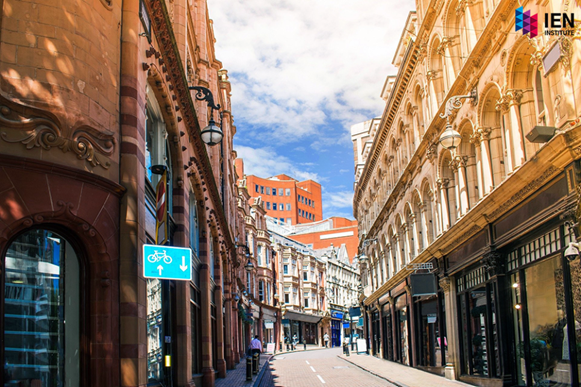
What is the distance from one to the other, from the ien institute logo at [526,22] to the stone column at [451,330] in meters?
10.5

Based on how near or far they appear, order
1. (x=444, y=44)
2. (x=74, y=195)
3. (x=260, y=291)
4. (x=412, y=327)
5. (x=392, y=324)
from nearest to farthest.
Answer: (x=74, y=195)
(x=444, y=44)
(x=412, y=327)
(x=392, y=324)
(x=260, y=291)

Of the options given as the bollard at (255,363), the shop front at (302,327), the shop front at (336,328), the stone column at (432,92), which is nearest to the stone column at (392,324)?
the bollard at (255,363)

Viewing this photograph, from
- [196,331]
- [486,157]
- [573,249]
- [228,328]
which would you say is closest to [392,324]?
[228,328]

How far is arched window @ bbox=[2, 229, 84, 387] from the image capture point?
323 inches

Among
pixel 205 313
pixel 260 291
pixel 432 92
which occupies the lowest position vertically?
pixel 205 313

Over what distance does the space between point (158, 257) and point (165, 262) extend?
0.44ft

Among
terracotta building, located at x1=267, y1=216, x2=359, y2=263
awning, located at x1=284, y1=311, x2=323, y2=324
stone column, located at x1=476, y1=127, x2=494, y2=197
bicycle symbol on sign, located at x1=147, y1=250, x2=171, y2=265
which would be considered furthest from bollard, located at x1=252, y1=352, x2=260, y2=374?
terracotta building, located at x1=267, y1=216, x2=359, y2=263

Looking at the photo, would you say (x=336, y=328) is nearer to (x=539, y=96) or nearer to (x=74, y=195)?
(x=539, y=96)

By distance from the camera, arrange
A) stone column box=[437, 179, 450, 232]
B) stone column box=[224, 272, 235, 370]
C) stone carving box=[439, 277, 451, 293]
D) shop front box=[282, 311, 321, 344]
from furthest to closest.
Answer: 1. shop front box=[282, 311, 321, 344]
2. stone column box=[224, 272, 235, 370]
3. stone column box=[437, 179, 450, 232]
4. stone carving box=[439, 277, 451, 293]

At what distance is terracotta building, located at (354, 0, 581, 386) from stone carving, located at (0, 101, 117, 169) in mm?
8707

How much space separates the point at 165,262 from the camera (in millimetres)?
8609

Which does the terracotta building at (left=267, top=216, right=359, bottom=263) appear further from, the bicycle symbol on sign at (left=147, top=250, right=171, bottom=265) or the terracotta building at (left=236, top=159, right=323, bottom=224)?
the bicycle symbol on sign at (left=147, top=250, right=171, bottom=265)

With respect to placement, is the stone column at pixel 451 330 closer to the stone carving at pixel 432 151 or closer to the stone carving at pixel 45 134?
the stone carving at pixel 432 151

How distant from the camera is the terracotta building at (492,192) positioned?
12570 mm
